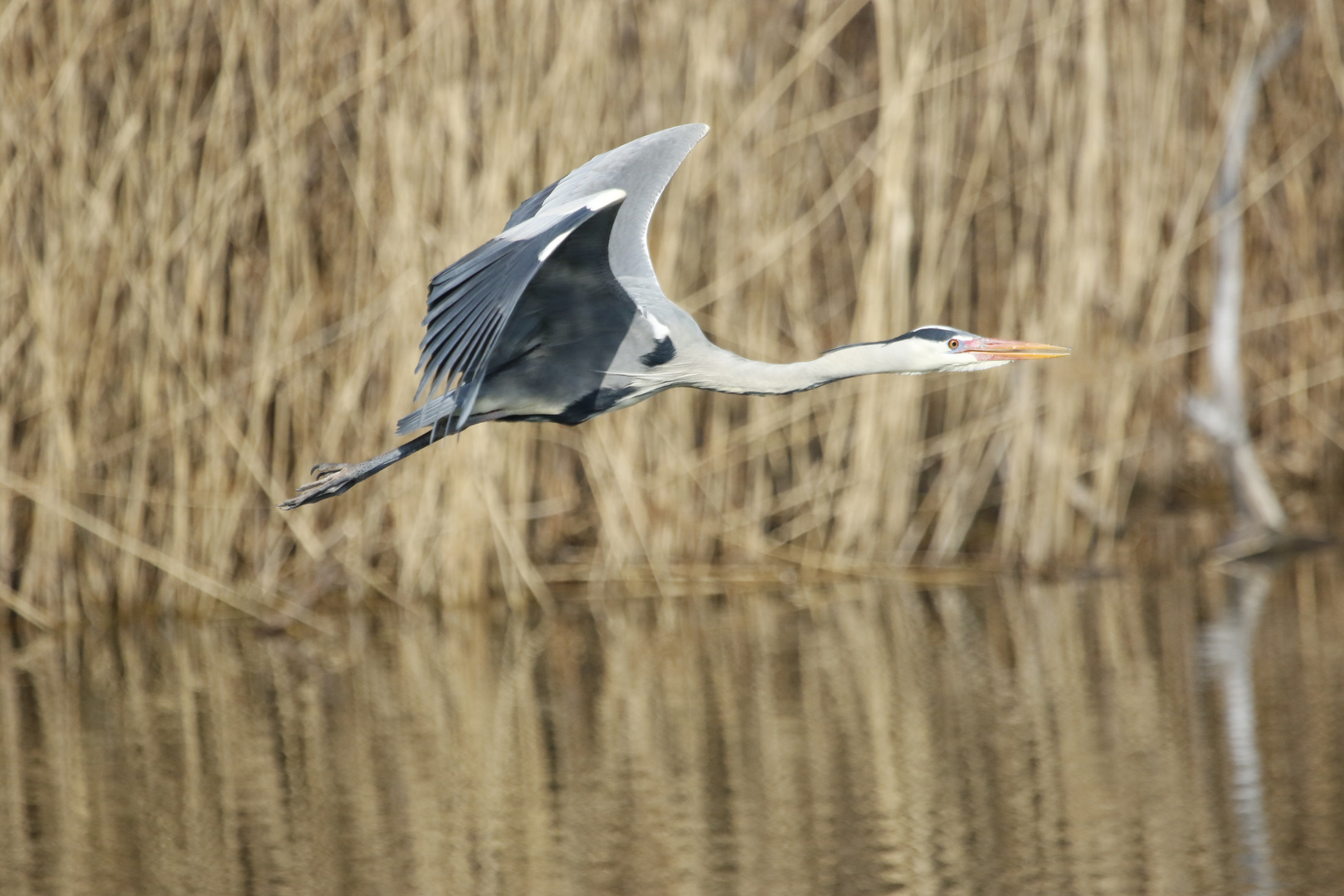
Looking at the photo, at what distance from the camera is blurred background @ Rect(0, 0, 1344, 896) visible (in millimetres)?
5973

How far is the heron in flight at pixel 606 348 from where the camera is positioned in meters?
3.49

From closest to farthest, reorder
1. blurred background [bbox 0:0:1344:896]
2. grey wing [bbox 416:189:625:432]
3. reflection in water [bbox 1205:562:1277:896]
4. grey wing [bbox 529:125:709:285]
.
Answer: grey wing [bbox 416:189:625:432] < grey wing [bbox 529:125:709:285] < reflection in water [bbox 1205:562:1277:896] < blurred background [bbox 0:0:1344:896]

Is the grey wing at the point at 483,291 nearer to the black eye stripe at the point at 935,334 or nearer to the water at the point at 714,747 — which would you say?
the black eye stripe at the point at 935,334

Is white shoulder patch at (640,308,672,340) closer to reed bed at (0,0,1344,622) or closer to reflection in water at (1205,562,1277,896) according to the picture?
reflection in water at (1205,562,1277,896)

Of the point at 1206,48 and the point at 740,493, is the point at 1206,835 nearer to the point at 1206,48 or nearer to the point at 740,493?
the point at 740,493

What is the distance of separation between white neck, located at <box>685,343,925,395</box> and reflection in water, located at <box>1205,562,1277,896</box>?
1911 mm

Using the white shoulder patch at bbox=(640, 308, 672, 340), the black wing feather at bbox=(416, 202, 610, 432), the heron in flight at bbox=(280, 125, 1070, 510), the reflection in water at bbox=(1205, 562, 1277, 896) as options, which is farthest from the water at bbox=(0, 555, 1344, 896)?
the black wing feather at bbox=(416, 202, 610, 432)

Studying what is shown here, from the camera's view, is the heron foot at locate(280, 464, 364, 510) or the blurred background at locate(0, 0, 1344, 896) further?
the blurred background at locate(0, 0, 1344, 896)

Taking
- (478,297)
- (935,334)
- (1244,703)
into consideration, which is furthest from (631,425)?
(478,297)

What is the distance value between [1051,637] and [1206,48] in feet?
9.74

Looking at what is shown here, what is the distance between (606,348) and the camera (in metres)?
3.78

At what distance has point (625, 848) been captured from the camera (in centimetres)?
484

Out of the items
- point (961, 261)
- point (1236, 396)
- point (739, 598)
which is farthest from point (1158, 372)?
point (739, 598)

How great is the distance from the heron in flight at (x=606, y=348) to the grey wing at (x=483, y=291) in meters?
0.03
